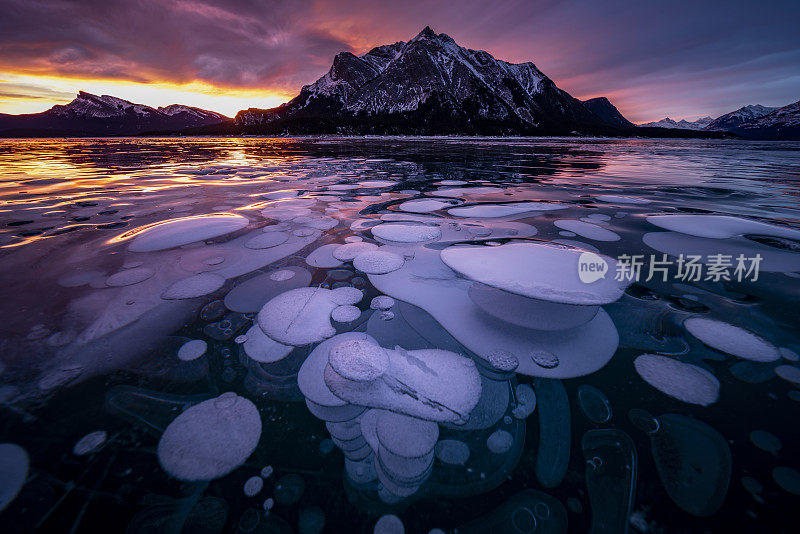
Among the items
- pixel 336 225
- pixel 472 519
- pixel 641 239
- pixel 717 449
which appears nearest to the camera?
pixel 472 519

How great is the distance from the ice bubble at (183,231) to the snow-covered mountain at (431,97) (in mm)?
86761

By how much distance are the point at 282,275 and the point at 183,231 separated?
163cm

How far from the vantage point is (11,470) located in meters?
0.95

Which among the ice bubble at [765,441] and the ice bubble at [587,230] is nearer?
the ice bubble at [765,441]

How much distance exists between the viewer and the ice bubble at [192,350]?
4.71ft

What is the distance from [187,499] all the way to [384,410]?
70 cm

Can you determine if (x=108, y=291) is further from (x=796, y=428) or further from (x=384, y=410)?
(x=796, y=428)

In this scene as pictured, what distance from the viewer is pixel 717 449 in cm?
101

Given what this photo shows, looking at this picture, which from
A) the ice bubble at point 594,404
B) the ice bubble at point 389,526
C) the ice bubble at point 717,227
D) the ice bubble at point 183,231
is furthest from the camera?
the ice bubble at point 717,227

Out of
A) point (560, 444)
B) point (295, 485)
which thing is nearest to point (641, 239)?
point (560, 444)

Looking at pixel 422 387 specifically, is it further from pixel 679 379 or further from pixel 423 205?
pixel 423 205

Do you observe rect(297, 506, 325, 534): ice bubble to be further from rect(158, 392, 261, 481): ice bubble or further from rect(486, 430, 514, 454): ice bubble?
rect(486, 430, 514, 454): ice bubble

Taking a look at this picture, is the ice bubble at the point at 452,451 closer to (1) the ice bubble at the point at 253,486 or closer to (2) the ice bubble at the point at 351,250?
(1) the ice bubble at the point at 253,486

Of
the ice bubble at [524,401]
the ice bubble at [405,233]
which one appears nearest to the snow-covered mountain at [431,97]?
the ice bubble at [405,233]
